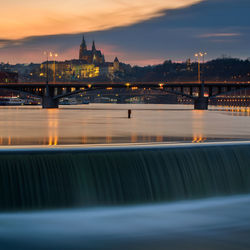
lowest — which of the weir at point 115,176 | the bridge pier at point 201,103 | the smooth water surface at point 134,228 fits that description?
the bridge pier at point 201,103

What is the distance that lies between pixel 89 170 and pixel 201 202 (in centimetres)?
443

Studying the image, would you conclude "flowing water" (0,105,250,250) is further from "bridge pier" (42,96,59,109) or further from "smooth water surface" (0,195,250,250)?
"bridge pier" (42,96,59,109)

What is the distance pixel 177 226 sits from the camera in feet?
58.5

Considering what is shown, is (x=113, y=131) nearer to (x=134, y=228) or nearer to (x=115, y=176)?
(x=115, y=176)

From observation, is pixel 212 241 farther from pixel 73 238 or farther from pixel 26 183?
pixel 26 183

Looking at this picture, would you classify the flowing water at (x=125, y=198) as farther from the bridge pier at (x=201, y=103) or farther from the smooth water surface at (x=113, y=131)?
the bridge pier at (x=201, y=103)

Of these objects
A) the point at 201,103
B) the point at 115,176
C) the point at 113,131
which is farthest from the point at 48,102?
the point at 115,176

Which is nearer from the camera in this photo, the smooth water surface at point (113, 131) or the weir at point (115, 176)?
the weir at point (115, 176)

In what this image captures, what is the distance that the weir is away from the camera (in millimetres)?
19423

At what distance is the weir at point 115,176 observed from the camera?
19423 millimetres

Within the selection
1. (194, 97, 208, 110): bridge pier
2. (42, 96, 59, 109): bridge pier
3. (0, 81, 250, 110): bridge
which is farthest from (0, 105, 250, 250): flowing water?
(42, 96, 59, 109): bridge pier

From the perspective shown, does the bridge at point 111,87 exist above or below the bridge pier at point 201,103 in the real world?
above

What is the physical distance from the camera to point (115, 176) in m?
20.9

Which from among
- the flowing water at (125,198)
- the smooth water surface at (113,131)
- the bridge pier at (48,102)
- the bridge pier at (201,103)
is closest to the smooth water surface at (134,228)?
the flowing water at (125,198)
